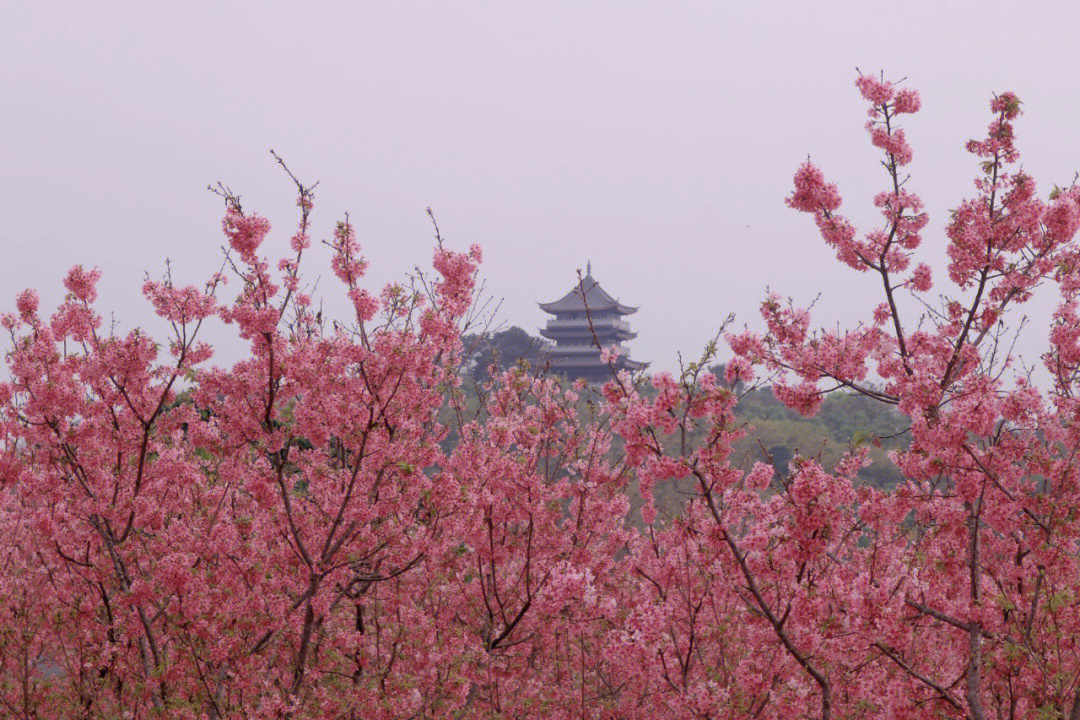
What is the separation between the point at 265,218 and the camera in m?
6.12

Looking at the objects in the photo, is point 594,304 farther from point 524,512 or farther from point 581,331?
point 524,512

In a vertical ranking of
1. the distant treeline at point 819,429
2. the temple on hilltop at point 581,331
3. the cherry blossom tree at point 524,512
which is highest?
the temple on hilltop at point 581,331

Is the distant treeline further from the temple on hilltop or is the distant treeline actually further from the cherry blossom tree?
the cherry blossom tree

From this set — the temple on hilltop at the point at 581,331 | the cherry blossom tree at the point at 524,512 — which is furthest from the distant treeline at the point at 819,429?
the cherry blossom tree at the point at 524,512

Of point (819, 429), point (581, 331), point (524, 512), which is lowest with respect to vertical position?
point (524, 512)

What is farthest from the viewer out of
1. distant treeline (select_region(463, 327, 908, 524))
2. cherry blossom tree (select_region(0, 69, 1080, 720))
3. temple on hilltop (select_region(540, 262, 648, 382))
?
temple on hilltop (select_region(540, 262, 648, 382))

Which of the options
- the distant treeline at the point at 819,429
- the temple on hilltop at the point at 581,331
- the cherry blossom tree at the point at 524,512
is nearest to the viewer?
the cherry blossom tree at the point at 524,512

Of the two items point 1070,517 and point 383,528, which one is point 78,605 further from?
point 1070,517

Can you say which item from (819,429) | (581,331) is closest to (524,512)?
(819,429)

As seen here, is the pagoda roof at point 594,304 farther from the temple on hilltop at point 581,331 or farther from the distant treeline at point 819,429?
the distant treeline at point 819,429

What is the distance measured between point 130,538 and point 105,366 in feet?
4.82

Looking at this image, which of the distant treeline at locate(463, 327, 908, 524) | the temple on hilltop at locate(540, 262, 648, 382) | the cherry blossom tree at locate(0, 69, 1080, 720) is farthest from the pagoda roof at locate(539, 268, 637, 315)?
the cherry blossom tree at locate(0, 69, 1080, 720)

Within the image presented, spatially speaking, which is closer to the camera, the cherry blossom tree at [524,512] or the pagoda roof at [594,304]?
the cherry blossom tree at [524,512]

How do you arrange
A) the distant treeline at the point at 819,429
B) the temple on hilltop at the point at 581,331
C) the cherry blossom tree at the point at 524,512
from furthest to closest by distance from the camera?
the temple on hilltop at the point at 581,331, the distant treeline at the point at 819,429, the cherry blossom tree at the point at 524,512
